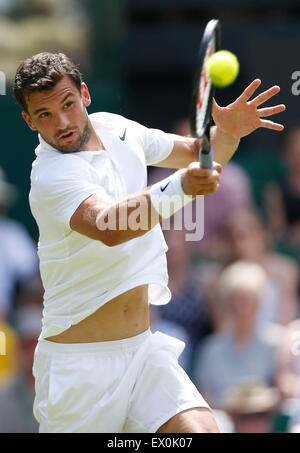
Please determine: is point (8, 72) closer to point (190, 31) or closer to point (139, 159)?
point (190, 31)

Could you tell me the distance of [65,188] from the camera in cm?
334

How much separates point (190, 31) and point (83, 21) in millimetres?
1031

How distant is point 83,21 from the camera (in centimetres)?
873

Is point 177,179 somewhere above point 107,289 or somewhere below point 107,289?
above

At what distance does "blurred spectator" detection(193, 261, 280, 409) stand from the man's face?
299cm

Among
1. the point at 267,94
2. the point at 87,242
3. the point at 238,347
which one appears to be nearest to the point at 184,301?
the point at 238,347

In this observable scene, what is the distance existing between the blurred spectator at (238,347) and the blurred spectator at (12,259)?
1.74 metres

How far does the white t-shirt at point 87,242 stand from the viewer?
3.40 meters

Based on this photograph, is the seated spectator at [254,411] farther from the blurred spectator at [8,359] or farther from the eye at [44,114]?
the eye at [44,114]

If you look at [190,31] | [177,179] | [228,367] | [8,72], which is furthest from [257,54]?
[177,179]

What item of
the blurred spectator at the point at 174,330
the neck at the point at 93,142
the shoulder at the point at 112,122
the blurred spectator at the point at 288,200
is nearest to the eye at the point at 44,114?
the neck at the point at 93,142

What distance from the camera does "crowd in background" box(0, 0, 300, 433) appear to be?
5.95 metres

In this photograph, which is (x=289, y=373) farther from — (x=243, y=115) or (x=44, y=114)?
(x=44, y=114)

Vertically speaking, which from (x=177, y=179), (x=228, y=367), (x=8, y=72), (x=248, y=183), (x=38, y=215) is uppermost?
(x=177, y=179)
